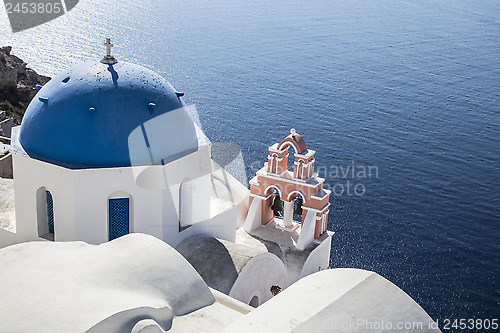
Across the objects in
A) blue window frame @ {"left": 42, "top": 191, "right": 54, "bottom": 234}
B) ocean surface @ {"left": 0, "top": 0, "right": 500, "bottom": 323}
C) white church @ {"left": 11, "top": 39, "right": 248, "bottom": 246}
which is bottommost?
ocean surface @ {"left": 0, "top": 0, "right": 500, "bottom": 323}

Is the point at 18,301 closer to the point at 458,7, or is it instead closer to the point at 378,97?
the point at 378,97

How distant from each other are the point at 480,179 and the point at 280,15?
3785 cm

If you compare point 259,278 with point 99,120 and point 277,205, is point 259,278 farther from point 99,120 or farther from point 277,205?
point 99,120

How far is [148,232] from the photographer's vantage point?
13898mm

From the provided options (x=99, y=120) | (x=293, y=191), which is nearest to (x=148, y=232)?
(x=99, y=120)

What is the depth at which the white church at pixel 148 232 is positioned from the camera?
28.3 ft

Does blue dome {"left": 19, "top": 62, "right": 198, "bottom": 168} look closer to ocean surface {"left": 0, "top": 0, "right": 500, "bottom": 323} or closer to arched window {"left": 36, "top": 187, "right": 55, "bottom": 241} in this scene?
arched window {"left": 36, "top": 187, "right": 55, "bottom": 241}

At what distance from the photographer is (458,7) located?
72188mm

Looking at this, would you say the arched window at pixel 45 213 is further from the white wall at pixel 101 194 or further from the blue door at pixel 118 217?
the blue door at pixel 118 217

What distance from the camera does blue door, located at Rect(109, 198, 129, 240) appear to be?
44.5 feet

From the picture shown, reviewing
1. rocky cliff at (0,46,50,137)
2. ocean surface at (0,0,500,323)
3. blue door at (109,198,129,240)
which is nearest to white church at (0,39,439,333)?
blue door at (109,198,129,240)

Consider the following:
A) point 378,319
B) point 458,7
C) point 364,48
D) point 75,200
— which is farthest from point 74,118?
point 458,7

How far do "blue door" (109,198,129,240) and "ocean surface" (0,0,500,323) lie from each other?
14.5m

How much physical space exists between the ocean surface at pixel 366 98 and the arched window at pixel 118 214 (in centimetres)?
1447
